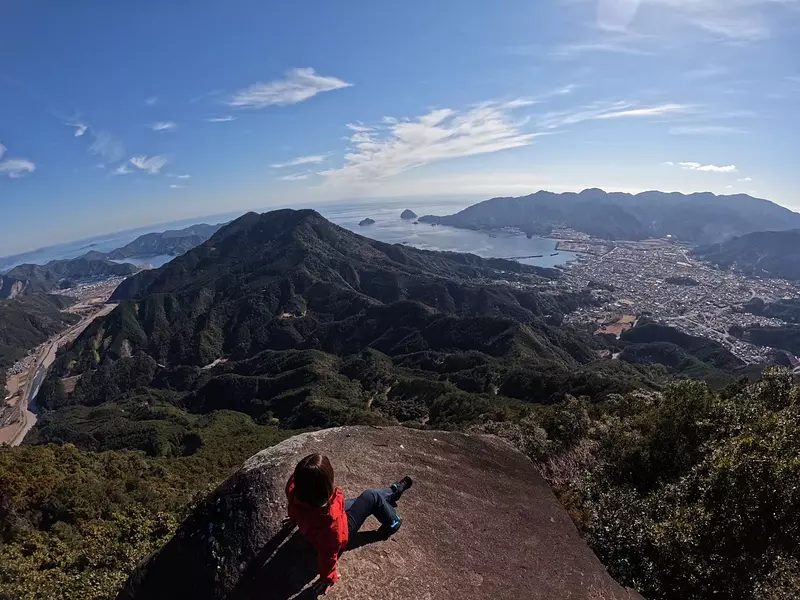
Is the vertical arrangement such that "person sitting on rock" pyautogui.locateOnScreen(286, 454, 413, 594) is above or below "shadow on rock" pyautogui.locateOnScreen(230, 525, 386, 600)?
above

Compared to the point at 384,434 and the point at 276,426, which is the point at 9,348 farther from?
the point at 384,434

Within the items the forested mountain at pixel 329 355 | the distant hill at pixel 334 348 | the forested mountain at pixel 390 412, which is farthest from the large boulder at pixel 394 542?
the distant hill at pixel 334 348

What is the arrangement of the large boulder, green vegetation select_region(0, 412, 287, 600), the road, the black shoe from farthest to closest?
the road < green vegetation select_region(0, 412, 287, 600) < the black shoe < the large boulder

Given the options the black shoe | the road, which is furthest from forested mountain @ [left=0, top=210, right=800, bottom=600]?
the black shoe

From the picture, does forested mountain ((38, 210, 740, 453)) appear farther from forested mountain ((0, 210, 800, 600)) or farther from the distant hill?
forested mountain ((0, 210, 800, 600))

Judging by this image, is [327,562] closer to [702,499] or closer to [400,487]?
[400,487]

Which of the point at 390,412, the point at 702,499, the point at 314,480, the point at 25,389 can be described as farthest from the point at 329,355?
the point at 314,480
